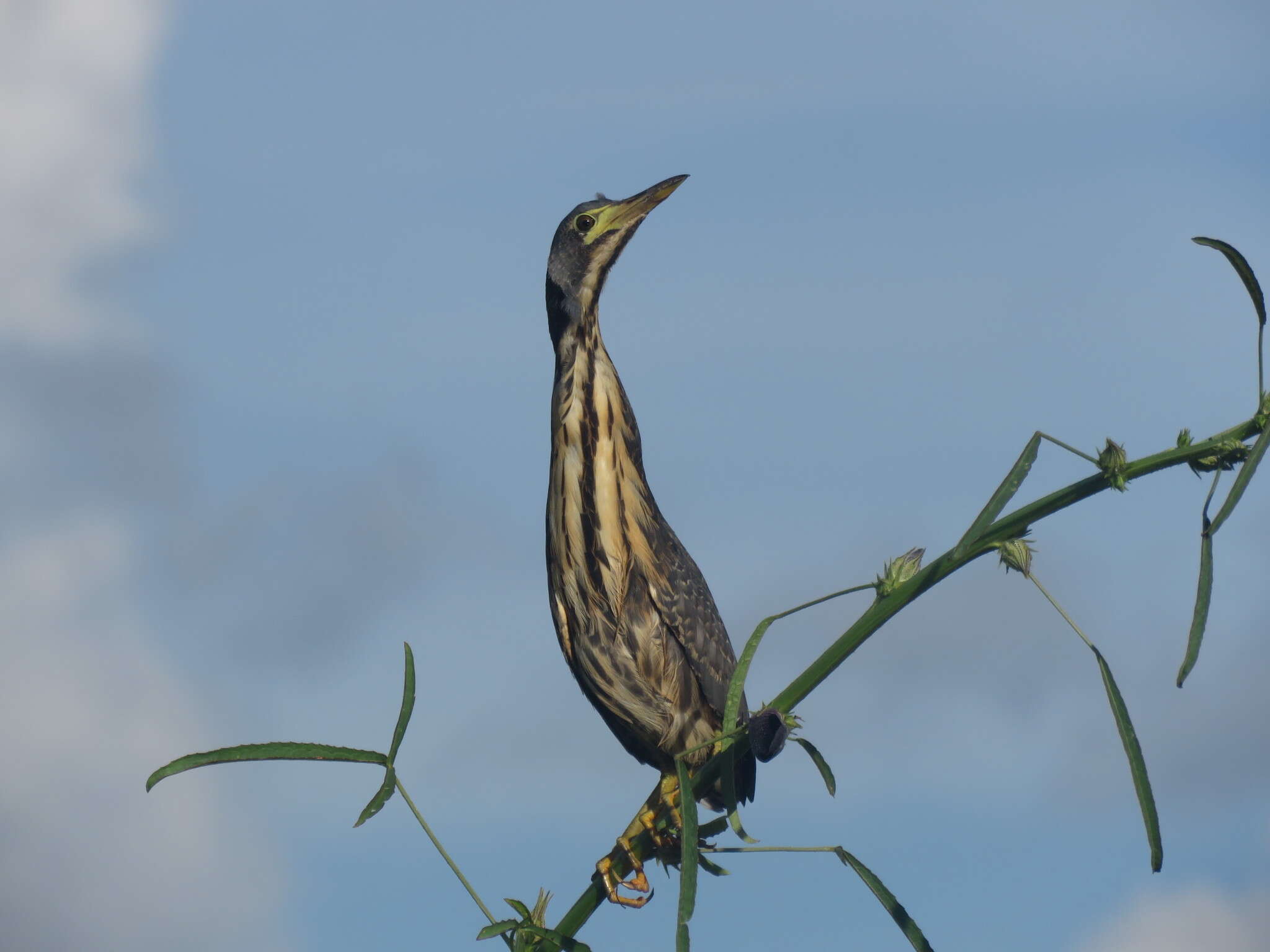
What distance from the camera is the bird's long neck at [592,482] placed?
579cm

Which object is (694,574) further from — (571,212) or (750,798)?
(571,212)

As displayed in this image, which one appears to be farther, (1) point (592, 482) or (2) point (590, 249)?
(2) point (590, 249)

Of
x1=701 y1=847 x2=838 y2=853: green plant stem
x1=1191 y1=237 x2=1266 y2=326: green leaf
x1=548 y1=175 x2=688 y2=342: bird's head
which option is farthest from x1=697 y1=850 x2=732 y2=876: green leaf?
x1=548 y1=175 x2=688 y2=342: bird's head

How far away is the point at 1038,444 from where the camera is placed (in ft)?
7.91

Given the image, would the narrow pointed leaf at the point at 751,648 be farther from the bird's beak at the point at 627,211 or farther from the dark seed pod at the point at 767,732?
the bird's beak at the point at 627,211

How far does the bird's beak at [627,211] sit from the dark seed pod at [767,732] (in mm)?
3984

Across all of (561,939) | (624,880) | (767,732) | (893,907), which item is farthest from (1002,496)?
(624,880)

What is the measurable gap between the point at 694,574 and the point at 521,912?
11.3ft

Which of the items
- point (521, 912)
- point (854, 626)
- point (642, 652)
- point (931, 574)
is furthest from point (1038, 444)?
point (642, 652)

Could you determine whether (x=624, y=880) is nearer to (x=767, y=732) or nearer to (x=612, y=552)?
(x=612, y=552)

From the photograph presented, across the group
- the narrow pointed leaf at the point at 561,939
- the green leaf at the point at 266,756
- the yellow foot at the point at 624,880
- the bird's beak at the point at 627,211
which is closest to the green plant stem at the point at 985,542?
the narrow pointed leaf at the point at 561,939

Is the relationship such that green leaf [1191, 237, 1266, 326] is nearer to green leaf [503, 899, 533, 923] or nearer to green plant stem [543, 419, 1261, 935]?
green plant stem [543, 419, 1261, 935]

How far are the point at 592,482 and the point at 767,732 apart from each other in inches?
129

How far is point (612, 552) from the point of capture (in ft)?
19.1
